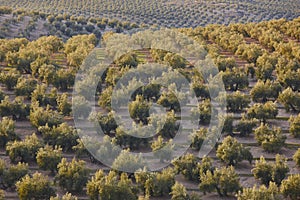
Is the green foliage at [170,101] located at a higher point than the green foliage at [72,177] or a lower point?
higher

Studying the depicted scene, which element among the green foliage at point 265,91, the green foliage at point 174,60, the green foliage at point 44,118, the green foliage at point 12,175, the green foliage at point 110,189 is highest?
the green foliage at point 174,60

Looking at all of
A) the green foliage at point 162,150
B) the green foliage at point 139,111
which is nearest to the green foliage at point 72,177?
the green foliage at point 162,150

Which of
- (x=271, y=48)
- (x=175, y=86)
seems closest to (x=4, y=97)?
(x=175, y=86)

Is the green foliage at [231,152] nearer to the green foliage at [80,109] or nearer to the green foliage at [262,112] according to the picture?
the green foliage at [262,112]

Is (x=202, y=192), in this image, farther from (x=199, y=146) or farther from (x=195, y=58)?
(x=195, y=58)

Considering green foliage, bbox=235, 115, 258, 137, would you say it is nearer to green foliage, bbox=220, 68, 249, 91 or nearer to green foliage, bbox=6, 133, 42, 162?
green foliage, bbox=220, 68, 249, 91

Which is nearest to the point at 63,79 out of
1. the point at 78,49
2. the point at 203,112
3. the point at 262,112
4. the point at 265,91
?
the point at 78,49

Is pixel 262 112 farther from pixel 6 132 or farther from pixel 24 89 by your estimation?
pixel 24 89
